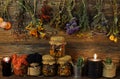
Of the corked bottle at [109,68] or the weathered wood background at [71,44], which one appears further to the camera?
the weathered wood background at [71,44]

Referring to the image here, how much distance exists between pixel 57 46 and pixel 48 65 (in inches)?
4.6

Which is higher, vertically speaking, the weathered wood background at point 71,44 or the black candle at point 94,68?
the weathered wood background at point 71,44

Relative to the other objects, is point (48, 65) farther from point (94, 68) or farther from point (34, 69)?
point (94, 68)

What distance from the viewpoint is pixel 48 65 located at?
1.28 meters

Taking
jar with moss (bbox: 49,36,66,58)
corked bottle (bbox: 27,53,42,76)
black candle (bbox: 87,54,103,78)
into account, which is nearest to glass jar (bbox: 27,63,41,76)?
corked bottle (bbox: 27,53,42,76)

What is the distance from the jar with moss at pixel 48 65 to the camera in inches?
50.4

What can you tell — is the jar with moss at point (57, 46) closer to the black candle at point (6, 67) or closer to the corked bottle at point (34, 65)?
the corked bottle at point (34, 65)

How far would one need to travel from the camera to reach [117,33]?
4.40ft

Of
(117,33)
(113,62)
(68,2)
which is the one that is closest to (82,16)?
(68,2)

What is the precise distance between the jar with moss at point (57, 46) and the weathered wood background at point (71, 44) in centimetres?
11

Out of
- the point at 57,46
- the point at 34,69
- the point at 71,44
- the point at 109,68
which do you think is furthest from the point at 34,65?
the point at 109,68

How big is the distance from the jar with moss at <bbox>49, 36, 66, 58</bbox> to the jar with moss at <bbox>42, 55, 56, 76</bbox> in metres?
0.04

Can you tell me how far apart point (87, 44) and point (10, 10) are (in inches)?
20.1

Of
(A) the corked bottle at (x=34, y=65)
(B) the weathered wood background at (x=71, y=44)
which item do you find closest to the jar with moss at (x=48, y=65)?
(A) the corked bottle at (x=34, y=65)
